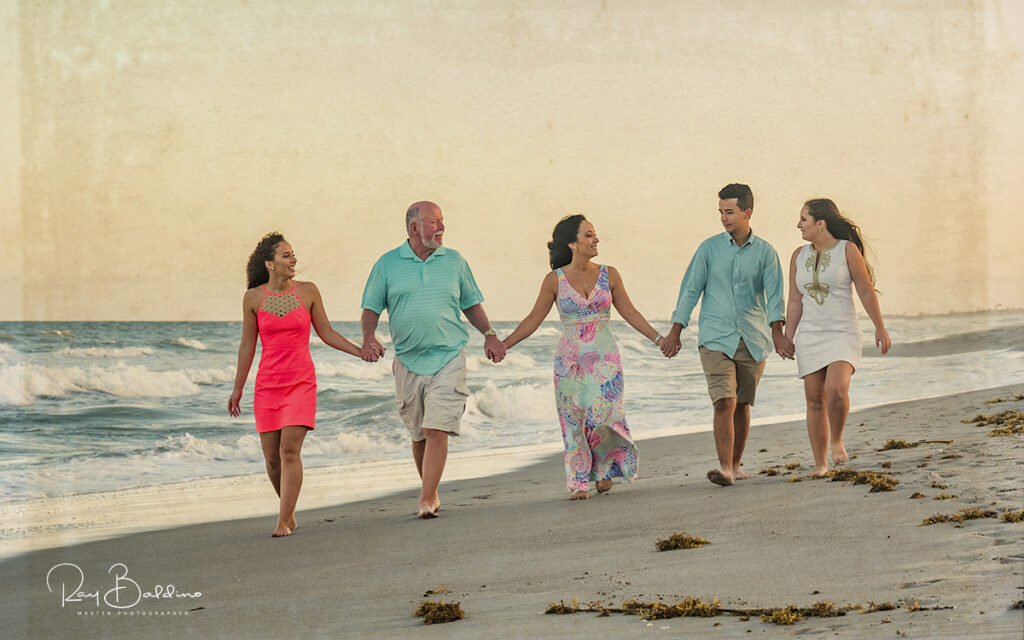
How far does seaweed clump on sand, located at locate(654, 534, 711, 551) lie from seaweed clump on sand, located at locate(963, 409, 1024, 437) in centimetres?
308

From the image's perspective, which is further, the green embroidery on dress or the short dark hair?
the short dark hair

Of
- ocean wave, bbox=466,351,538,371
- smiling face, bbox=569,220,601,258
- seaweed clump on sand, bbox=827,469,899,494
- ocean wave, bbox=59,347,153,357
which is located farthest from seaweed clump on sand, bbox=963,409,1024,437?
ocean wave, bbox=59,347,153,357

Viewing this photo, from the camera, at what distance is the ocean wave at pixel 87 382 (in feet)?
57.1

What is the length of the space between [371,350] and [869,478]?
3.02 metres

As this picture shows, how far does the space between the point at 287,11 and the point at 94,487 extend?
525cm

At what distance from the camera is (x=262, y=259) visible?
603cm

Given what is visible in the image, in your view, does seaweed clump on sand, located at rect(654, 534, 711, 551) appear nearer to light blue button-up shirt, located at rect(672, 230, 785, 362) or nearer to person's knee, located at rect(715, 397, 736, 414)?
person's knee, located at rect(715, 397, 736, 414)

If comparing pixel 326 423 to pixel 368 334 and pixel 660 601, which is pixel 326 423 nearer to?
pixel 368 334

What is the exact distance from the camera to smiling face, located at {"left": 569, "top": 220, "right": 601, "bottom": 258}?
649cm

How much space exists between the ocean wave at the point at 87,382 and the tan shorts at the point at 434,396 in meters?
13.1

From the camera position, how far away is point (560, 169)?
37.3 ft

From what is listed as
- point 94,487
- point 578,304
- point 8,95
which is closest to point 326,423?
point 94,487

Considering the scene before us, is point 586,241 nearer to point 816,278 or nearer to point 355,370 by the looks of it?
point 816,278

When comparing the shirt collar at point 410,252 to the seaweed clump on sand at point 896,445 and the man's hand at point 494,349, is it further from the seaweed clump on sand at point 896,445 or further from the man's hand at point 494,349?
the seaweed clump on sand at point 896,445
